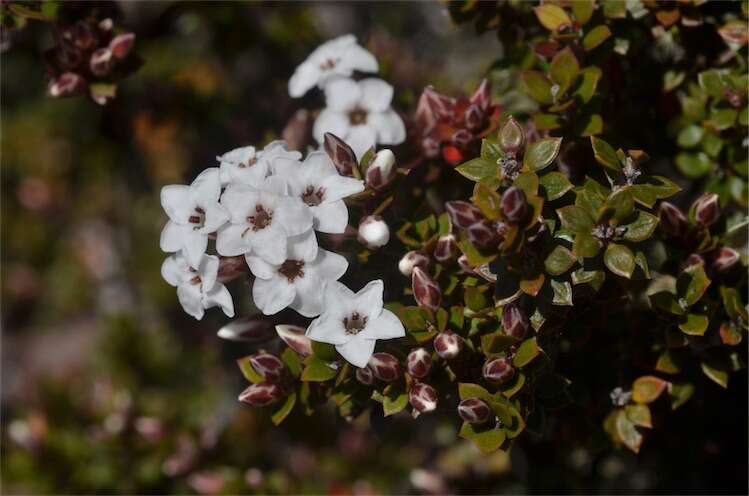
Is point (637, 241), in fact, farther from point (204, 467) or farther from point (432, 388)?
point (204, 467)

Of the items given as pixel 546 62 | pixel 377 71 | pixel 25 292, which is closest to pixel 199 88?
pixel 377 71

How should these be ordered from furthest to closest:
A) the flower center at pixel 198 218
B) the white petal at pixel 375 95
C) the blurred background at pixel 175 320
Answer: the blurred background at pixel 175 320 → the white petal at pixel 375 95 → the flower center at pixel 198 218

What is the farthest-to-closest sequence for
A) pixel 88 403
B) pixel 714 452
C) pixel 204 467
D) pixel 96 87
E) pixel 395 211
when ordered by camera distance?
pixel 88 403 < pixel 204 467 < pixel 714 452 < pixel 96 87 < pixel 395 211

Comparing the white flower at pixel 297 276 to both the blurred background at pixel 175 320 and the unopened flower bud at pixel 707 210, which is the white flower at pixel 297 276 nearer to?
the blurred background at pixel 175 320

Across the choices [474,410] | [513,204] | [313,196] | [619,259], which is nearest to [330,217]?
[313,196]

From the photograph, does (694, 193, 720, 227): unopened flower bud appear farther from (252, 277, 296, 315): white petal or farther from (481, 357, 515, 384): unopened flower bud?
(252, 277, 296, 315): white petal

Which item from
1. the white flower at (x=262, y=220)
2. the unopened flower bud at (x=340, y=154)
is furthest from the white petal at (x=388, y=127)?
the white flower at (x=262, y=220)

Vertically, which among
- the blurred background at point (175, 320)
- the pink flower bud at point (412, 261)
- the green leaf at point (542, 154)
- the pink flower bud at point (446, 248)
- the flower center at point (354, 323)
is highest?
the green leaf at point (542, 154)
